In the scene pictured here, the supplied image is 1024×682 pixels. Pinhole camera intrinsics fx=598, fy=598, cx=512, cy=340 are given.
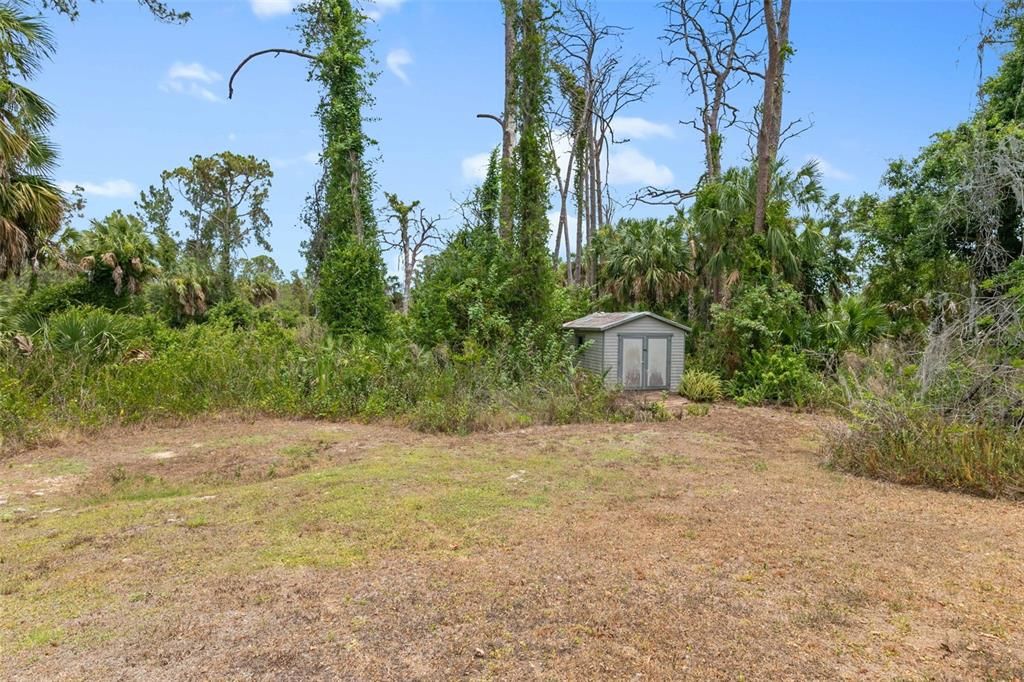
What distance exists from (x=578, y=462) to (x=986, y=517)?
3.35 meters

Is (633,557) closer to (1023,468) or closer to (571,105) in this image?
(1023,468)

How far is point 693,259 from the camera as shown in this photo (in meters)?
17.4

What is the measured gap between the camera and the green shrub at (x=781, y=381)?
1089cm

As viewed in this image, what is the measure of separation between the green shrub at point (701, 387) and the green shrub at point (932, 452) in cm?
528

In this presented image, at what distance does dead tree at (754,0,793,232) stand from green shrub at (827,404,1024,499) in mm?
7723

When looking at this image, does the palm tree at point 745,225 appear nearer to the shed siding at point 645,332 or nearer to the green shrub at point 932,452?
the shed siding at point 645,332

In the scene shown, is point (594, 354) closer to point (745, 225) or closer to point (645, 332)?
point (645, 332)

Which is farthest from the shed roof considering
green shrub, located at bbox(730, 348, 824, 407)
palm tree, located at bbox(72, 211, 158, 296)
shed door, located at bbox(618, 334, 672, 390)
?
palm tree, located at bbox(72, 211, 158, 296)

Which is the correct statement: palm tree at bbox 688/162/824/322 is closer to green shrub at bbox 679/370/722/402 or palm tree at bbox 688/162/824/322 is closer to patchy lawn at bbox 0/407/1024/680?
green shrub at bbox 679/370/722/402

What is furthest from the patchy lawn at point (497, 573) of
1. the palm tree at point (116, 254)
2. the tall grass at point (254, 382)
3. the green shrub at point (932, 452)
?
the palm tree at point (116, 254)

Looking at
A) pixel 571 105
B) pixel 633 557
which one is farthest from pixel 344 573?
pixel 571 105

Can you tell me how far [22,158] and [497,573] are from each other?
33.7 ft

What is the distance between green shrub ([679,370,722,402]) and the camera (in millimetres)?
11477

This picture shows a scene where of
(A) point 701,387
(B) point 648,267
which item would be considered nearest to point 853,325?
(A) point 701,387
